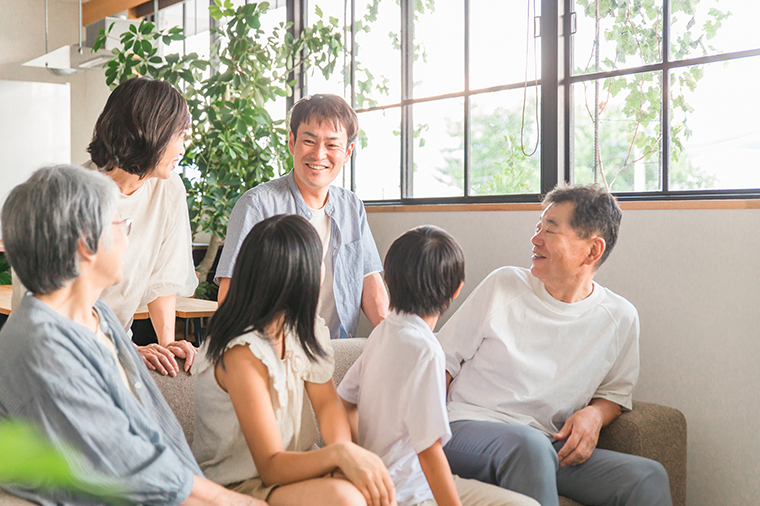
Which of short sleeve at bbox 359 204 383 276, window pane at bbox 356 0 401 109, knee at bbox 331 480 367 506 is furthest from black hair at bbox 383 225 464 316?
window pane at bbox 356 0 401 109

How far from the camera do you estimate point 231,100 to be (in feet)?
12.2

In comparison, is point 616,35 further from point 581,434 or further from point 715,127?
point 581,434

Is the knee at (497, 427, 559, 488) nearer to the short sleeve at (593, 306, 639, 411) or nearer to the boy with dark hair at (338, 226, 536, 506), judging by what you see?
the boy with dark hair at (338, 226, 536, 506)

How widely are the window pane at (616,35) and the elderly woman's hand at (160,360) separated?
186cm

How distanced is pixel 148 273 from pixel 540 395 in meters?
1.11

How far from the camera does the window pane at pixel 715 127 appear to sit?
217 cm

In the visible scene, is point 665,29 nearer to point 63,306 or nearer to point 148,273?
point 148,273

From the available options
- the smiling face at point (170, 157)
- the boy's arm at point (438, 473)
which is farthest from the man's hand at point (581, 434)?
the smiling face at point (170, 157)

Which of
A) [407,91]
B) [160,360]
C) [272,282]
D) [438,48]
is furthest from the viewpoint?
[407,91]

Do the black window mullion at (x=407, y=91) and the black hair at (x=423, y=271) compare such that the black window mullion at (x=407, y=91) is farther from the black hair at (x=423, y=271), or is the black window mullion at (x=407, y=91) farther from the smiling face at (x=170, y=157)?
the black hair at (x=423, y=271)

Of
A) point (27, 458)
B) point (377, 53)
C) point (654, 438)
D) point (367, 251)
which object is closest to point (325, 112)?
point (367, 251)

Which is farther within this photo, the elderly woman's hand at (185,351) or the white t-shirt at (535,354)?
the white t-shirt at (535,354)

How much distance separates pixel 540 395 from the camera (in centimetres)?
186

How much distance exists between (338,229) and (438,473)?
3.64 ft
